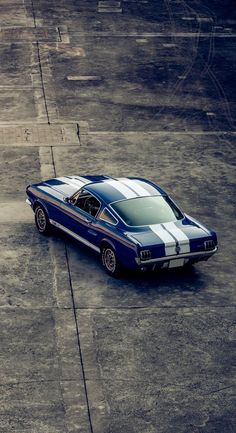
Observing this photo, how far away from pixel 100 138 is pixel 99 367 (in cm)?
1178

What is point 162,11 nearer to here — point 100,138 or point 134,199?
point 100,138

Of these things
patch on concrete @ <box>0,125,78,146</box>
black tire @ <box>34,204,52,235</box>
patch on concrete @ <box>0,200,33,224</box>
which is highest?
black tire @ <box>34,204,52,235</box>

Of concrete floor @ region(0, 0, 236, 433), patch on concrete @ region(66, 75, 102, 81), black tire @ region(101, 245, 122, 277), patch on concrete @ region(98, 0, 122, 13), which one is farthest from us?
patch on concrete @ region(98, 0, 122, 13)

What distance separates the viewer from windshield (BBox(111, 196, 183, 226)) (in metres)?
17.7

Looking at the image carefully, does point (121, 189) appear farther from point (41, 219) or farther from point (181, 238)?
point (181, 238)

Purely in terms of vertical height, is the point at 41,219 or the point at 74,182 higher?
the point at 74,182

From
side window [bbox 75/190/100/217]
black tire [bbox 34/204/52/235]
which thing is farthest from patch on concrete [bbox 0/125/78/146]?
side window [bbox 75/190/100/217]

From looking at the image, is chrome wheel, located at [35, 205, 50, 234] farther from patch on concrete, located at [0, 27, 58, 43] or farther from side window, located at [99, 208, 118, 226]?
patch on concrete, located at [0, 27, 58, 43]

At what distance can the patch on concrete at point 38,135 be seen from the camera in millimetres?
24812

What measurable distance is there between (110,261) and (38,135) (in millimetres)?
8452

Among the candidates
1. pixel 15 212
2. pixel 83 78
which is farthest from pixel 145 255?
pixel 83 78

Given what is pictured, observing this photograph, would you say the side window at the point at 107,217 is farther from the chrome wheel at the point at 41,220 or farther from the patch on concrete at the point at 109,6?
the patch on concrete at the point at 109,6

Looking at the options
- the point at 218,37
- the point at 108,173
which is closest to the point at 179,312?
the point at 108,173

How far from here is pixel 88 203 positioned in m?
18.5
